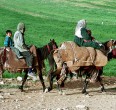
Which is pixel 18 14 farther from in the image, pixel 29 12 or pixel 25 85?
pixel 25 85

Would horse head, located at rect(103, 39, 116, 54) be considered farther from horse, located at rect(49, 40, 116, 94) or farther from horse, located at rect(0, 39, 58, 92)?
horse, located at rect(0, 39, 58, 92)

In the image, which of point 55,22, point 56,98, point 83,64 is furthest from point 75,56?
point 55,22

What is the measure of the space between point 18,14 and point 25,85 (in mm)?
33385

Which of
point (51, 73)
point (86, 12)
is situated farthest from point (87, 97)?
point (86, 12)

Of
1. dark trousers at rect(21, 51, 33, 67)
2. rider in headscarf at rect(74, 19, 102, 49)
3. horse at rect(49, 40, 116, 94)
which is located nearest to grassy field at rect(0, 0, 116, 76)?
rider in headscarf at rect(74, 19, 102, 49)

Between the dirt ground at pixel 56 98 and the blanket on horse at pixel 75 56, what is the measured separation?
1076mm

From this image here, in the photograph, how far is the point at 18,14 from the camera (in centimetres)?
5025

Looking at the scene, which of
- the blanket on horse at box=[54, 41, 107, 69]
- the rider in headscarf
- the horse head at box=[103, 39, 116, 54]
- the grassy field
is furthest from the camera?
the grassy field

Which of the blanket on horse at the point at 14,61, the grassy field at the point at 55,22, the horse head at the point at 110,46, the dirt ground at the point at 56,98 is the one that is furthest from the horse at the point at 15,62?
the grassy field at the point at 55,22

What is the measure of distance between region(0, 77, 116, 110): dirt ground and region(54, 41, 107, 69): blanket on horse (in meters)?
1.08

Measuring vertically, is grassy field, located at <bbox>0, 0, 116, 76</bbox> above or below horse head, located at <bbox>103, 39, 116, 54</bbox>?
below

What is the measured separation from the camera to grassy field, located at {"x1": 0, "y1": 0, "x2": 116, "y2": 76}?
35.1m

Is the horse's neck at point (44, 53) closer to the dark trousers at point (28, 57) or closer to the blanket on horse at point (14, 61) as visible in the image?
the blanket on horse at point (14, 61)

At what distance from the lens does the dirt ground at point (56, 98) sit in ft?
43.2
